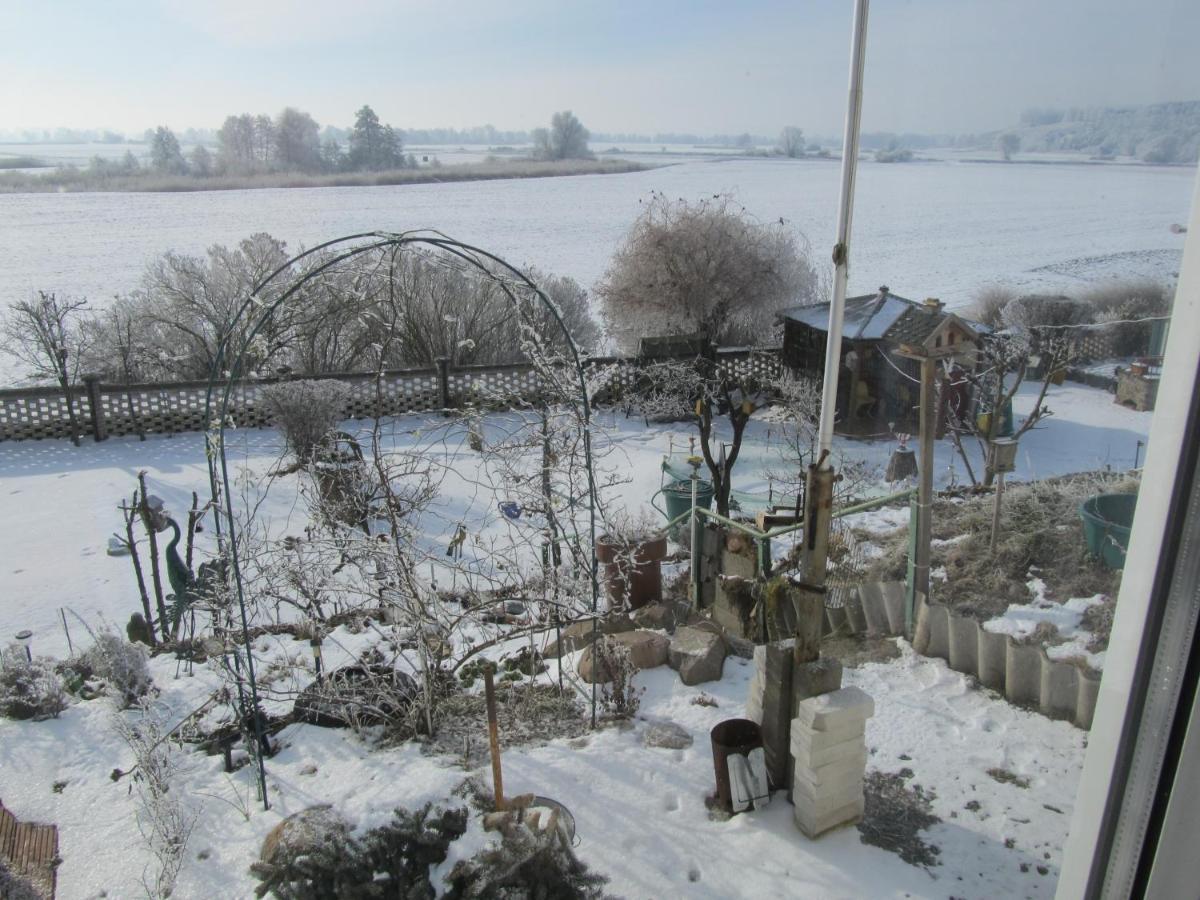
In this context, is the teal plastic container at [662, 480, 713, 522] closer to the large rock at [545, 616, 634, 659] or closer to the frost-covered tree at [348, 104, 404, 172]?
the large rock at [545, 616, 634, 659]

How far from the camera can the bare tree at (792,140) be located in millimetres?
3002

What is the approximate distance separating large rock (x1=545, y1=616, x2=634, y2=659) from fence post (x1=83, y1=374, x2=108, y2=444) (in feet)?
25.1

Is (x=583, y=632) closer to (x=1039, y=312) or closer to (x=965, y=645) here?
(x=965, y=645)

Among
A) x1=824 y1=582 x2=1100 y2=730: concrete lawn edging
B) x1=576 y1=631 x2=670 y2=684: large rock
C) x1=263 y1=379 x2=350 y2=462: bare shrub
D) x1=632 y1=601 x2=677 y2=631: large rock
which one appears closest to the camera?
x1=824 y1=582 x2=1100 y2=730: concrete lawn edging

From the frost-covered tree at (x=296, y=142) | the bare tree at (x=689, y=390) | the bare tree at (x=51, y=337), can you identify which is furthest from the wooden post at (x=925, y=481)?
the frost-covered tree at (x=296, y=142)

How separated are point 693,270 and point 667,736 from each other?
9019 millimetres

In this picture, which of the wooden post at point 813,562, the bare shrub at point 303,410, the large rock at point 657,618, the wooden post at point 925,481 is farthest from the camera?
the bare shrub at point 303,410

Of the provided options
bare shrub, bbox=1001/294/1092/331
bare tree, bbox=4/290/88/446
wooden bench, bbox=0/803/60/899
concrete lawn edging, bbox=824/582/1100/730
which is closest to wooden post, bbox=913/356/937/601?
concrete lawn edging, bbox=824/582/1100/730

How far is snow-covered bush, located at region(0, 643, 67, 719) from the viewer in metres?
3.48

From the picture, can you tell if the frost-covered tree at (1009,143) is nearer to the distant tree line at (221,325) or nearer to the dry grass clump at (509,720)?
the dry grass clump at (509,720)

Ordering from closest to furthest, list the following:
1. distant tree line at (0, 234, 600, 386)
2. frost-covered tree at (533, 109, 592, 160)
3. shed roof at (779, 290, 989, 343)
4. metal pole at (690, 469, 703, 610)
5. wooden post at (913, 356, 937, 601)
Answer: wooden post at (913, 356, 937, 601), metal pole at (690, 469, 703, 610), shed roof at (779, 290, 989, 343), distant tree line at (0, 234, 600, 386), frost-covered tree at (533, 109, 592, 160)

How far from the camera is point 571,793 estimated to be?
266cm

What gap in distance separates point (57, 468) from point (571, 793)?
26.8 feet

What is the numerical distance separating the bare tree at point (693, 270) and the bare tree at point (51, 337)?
6831 millimetres
